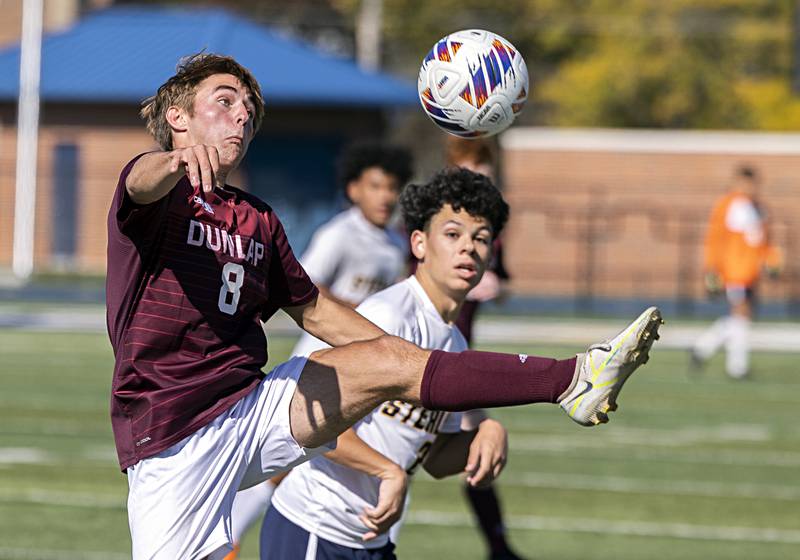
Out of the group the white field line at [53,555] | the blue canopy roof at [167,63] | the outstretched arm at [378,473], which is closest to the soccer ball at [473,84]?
the outstretched arm at [378,473]

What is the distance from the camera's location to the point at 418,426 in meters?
Answer: 5.22

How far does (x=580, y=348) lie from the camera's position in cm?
1856

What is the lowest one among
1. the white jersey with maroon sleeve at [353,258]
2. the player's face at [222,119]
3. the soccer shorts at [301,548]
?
the soccer shorts at [301,548]

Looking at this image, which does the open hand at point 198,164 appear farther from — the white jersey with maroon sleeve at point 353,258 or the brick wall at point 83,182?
the brick wall at point 83,182

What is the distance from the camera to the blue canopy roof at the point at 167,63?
32.4 m

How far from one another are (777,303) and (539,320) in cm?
700

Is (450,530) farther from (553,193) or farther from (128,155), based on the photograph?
(128,155)

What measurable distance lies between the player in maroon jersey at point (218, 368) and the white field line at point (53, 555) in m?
3.04

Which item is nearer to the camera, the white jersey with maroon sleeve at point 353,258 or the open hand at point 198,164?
the open hand at point 198,164

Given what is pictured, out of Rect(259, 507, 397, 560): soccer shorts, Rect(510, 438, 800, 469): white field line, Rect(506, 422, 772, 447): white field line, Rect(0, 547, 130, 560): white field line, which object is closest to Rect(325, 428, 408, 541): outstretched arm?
Rect(259, 507, 397, 560): soccer shorts

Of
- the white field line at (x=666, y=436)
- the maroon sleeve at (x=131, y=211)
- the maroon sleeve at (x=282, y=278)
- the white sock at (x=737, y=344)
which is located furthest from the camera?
the white sock at (x=737, y=344)

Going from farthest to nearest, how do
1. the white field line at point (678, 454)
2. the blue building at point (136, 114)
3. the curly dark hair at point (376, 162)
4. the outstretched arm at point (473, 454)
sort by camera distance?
the blue building at point (136, 114), the white field line at point (678, 454), the curly dark hair at point (376, 162), the outstretched arm at point (473, 454)

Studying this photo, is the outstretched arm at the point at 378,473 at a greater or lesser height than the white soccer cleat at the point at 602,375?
lesser

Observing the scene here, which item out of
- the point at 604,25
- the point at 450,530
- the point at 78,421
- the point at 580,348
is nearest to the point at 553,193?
the point at 580,348
